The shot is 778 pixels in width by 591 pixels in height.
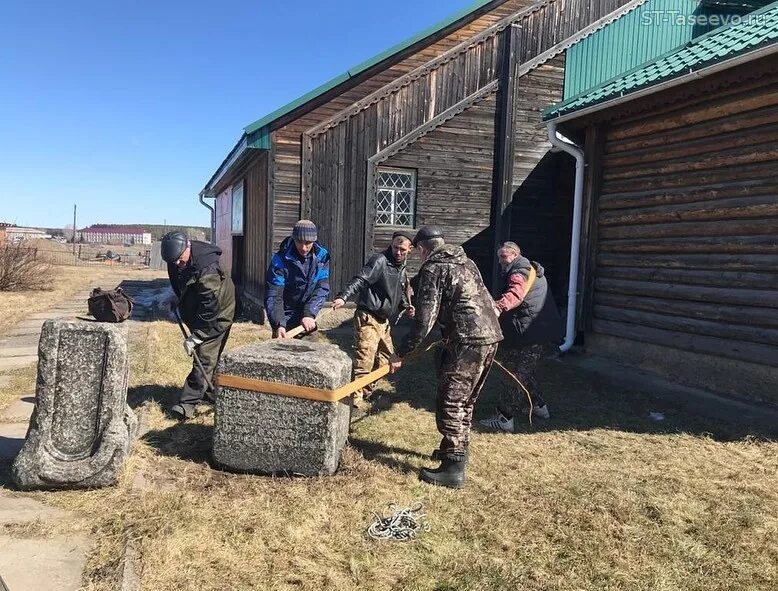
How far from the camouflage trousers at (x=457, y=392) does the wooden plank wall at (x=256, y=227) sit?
21.0 feet

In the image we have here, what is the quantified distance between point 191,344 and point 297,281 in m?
1.10

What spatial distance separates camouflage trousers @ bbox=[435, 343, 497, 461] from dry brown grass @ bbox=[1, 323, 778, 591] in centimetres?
32

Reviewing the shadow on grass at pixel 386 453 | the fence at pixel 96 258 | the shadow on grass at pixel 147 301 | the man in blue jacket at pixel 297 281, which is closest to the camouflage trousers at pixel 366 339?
the man in blue jacket at pixel 297 281

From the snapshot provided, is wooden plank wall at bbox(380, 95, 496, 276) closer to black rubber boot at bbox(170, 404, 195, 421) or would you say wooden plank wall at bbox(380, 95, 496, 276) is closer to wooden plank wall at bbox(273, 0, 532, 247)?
wooden plank wall at bbox(273, 0, 532, 247)

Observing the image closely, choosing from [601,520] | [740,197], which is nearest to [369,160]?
[740,197]

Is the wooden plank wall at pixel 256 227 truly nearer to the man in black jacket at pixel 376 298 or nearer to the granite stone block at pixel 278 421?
the man in black jacket at pixel 376 298

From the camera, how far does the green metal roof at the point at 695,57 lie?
5918 mm

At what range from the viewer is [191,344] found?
16.5 feet

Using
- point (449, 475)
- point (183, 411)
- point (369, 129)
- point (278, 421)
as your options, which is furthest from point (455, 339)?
point (369, 129)

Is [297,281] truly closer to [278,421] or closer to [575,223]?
[278,421]

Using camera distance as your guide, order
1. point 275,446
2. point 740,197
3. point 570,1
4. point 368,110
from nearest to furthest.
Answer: point 275,446 < point 740,197 < point 368,110 < point 570,1

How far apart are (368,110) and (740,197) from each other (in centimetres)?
584

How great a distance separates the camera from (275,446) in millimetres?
4008

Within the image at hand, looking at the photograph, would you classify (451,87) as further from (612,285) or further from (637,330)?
(637,330)
